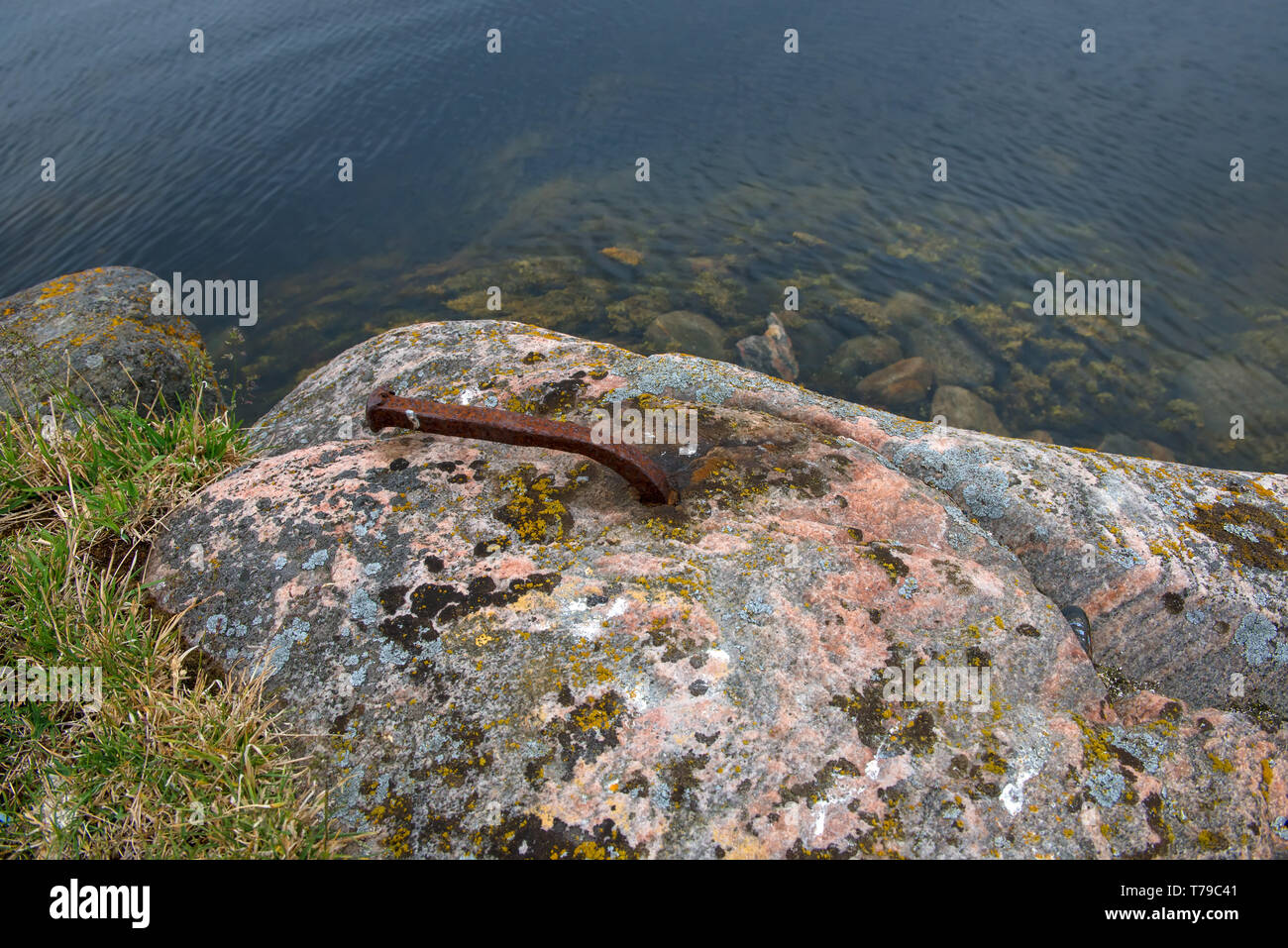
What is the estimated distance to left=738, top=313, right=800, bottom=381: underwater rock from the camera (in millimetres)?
13812

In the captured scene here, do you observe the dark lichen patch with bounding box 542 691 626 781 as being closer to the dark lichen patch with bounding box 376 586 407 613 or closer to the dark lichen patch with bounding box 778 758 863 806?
the dark lichen patch with bounding box 778 758 863 806

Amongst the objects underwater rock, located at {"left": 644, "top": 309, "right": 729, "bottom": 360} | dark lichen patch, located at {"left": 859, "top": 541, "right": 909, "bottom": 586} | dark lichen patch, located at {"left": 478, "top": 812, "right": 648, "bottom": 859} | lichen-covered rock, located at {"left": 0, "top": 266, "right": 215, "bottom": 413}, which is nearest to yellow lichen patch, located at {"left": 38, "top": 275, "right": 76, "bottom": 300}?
lichen-covered rock, located at {"left": 0, "top": 266, "right": 215, "bottom": 413}

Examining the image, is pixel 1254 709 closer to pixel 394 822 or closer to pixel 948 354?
pixel 394 822

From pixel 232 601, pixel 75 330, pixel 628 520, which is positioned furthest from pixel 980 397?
pixel 75 330

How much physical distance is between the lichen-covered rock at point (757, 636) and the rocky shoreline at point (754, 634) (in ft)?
0.04

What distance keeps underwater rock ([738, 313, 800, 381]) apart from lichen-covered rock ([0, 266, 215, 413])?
9.09 meters

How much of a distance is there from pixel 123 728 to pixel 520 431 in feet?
7.38

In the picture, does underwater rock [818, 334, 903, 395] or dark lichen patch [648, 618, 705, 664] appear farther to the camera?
underwater rock [818, 334, 903, 395]

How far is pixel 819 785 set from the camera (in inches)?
114

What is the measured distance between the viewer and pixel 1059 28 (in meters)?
24.9

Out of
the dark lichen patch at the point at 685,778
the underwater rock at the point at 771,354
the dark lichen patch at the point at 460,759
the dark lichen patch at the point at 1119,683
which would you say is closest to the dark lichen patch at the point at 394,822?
the dark lichen patch at the point at 460,759

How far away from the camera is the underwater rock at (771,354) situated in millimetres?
13812

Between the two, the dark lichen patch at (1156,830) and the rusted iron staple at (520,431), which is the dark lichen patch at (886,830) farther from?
the rusted iron staple at (520,431)

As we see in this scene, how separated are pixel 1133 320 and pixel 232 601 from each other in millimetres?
16956
